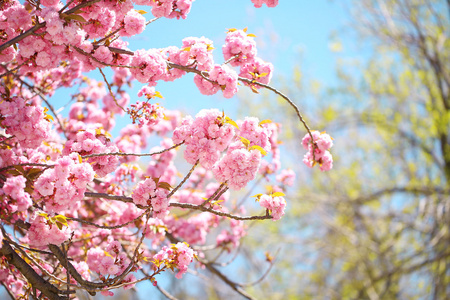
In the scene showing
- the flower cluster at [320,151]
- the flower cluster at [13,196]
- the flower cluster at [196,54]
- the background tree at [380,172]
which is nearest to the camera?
the flower cluster at [13,196]

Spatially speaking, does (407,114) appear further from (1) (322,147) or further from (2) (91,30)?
(2) (91,30)

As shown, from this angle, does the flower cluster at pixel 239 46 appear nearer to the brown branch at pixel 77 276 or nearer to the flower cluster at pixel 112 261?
the flower cluster at pixel 112 261

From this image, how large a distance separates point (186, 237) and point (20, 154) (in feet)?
6.54

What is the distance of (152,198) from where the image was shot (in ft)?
6.97

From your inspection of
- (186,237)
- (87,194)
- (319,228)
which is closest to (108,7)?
(87,194)

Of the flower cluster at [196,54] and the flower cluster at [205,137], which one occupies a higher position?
the flower cluster at [196,54]

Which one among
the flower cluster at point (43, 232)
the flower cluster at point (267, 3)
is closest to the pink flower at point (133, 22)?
the flower cluster at point (267, 3)

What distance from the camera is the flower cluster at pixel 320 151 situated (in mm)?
2779

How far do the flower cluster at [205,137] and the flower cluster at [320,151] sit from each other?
0.94 meters

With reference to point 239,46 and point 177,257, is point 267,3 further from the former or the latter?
point 177,257

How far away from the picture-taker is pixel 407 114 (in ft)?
28.8

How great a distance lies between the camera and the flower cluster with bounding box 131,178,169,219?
2109 millimetres

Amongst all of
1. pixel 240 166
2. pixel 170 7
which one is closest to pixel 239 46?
pixel 170 7

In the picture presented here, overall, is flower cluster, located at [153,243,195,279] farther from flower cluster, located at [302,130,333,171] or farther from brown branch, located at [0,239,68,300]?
flower cluster, located at [302,130,333,171]
